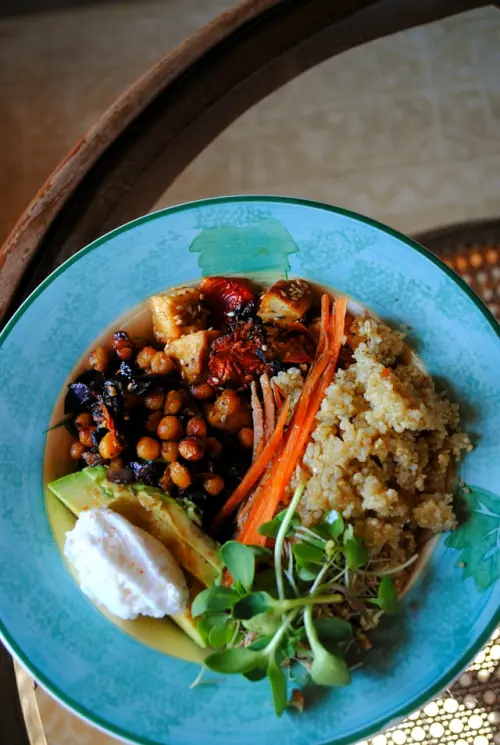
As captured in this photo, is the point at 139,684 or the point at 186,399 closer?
the point at 139,684

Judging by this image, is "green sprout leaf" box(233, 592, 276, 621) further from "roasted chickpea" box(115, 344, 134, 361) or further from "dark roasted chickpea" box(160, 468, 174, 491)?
"roasted chickpea" box(115, 344, 134, 361)

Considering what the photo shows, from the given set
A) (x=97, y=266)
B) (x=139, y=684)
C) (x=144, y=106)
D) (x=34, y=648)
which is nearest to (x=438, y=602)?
(x=139, y=684)

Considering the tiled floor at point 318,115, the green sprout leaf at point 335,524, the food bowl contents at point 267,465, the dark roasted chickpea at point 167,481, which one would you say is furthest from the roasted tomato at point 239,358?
the tiled floor at point 318,115

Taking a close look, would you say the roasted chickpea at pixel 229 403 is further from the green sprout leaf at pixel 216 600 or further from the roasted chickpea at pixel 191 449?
the green sprout leaf at pixel 216 600

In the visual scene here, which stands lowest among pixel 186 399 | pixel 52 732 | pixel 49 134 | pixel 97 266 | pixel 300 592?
pixel 52 732

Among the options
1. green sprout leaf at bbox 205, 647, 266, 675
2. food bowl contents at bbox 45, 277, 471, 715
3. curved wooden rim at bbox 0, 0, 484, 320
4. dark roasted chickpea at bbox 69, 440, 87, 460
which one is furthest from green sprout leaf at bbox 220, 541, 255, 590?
curved wooden rim at bbox 0, 0, 484, 320

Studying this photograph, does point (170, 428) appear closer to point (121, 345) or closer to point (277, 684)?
point (121, 345)

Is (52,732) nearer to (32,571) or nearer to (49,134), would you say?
(32,571)
